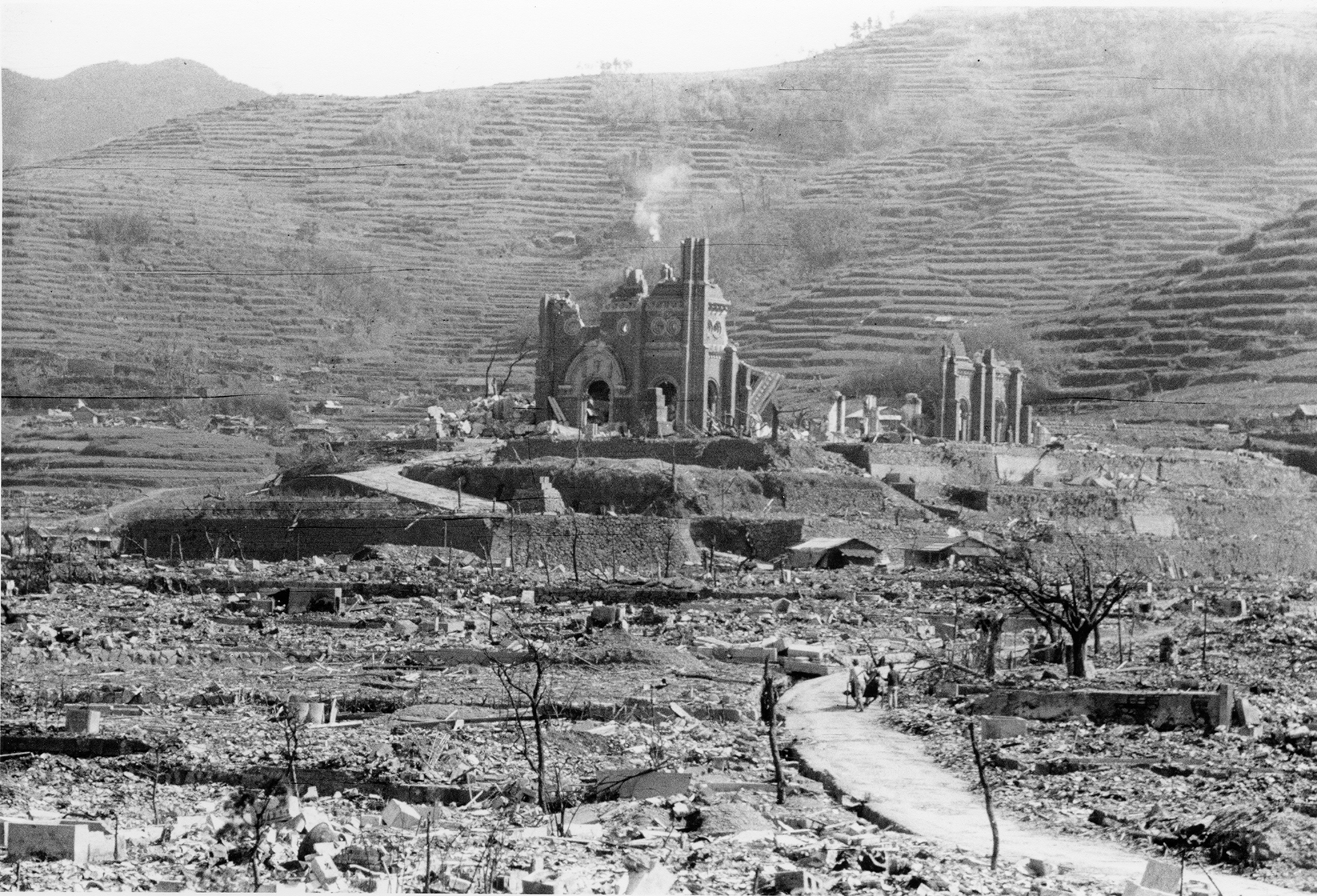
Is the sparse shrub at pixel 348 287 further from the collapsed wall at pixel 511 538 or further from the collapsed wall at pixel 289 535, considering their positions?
the collapsed wall at pixel 511 538

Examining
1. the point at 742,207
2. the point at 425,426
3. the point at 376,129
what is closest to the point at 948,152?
the point at 742,207

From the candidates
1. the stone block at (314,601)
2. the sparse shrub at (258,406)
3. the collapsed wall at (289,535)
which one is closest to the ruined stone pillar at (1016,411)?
the collapsed wall at (289,535)

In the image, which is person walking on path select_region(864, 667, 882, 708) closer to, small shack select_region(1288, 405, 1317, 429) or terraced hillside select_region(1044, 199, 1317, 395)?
small shack select_region(1288, 405, 1317, 429)

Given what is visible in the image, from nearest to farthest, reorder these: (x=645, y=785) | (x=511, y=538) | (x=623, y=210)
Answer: (x=645, y=785)
(x=511, y=538)
(x=623, y=210)

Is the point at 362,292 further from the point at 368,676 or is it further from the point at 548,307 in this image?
the point at 368,676

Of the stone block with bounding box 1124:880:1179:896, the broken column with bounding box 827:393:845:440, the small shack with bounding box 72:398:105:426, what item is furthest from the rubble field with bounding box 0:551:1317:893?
the small shack with bounding box 72:398:105:426

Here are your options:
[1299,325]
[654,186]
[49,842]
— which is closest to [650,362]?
[49,842]

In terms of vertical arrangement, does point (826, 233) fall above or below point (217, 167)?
below

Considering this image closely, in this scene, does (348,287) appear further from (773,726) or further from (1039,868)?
(1039,868)
